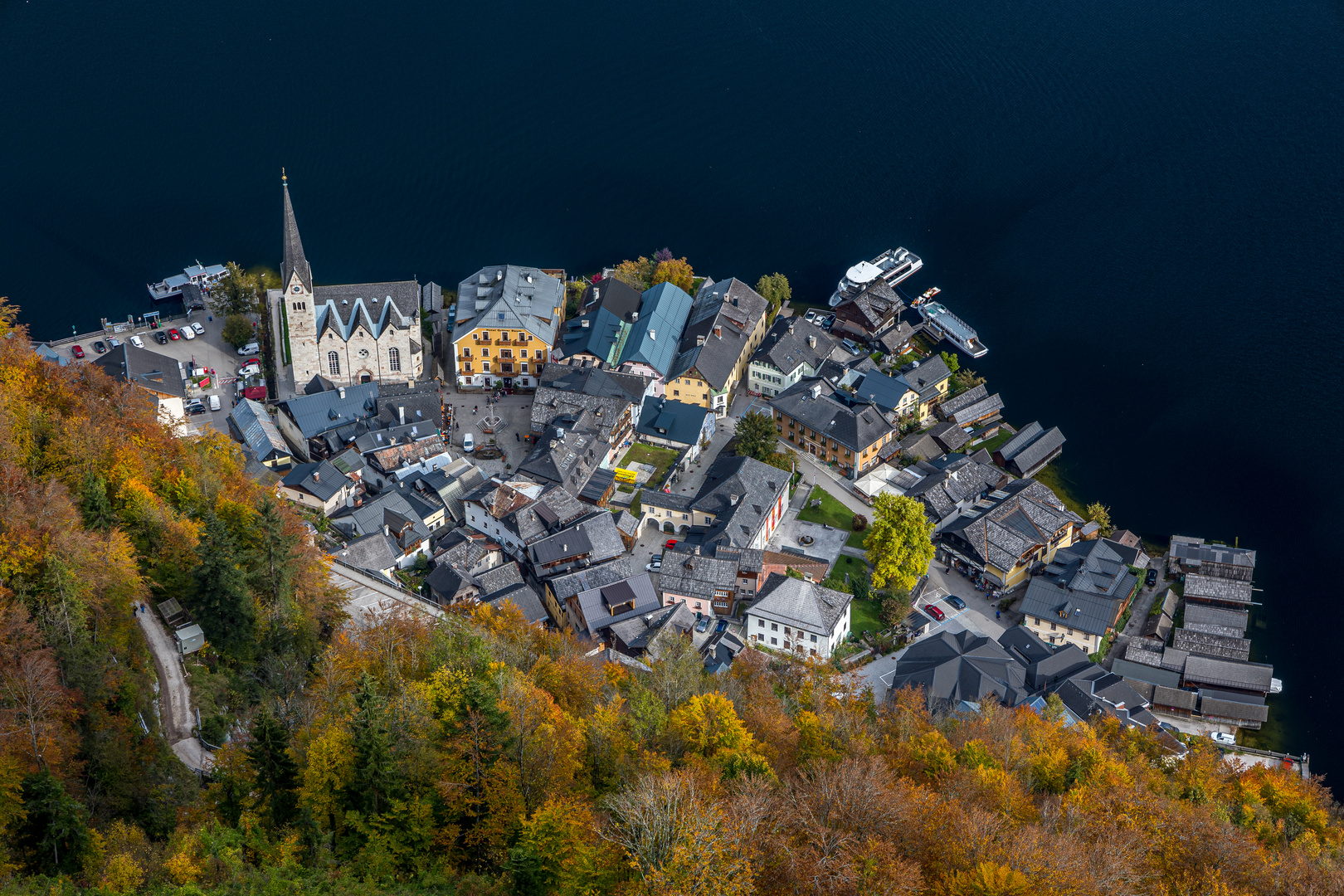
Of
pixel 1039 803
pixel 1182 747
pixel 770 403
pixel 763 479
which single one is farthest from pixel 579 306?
pixel 1039 803

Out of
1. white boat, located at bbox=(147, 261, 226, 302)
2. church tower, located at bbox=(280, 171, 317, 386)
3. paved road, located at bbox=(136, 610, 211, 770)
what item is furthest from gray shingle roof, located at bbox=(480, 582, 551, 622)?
white boat, located at bbox=(147, 261, 226, 302)

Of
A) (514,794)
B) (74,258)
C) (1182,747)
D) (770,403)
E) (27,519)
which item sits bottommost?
(1182,747)

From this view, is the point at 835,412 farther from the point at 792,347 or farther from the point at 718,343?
the point at 718,343

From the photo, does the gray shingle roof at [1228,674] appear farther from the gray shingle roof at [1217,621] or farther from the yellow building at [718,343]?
the yellow building at [718,343]

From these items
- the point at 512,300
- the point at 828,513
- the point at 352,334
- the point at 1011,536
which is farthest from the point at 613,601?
the point at 352,334

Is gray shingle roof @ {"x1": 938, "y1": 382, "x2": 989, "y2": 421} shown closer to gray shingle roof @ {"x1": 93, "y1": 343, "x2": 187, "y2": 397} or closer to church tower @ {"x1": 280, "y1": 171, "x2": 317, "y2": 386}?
church tower @ {"x1": 280, "y1": 171, "x2": 317, "y2": 386}

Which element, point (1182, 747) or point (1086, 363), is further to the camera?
point (1086, 363)

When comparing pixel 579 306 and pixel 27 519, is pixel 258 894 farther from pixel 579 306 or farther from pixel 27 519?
pixel 579 306
